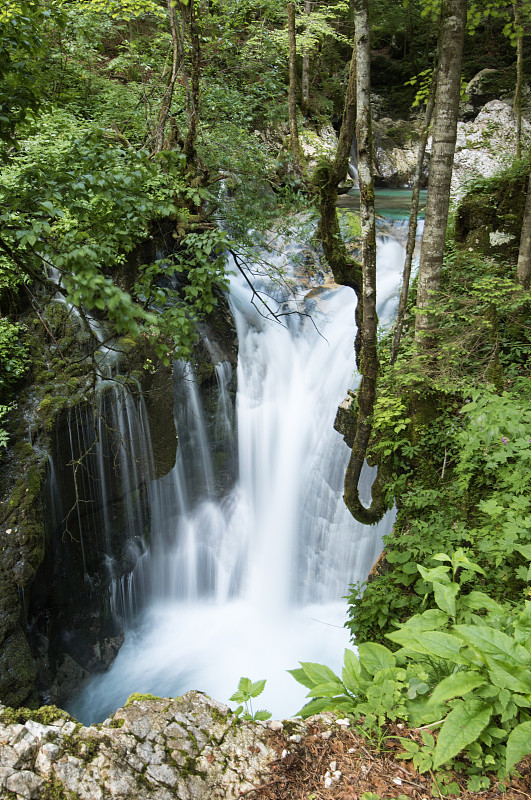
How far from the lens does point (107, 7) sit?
7.84 meters

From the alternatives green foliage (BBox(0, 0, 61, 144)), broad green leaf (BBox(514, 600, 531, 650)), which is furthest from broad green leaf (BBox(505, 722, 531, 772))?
green foliage (BBox(0, 0, 61, 144))

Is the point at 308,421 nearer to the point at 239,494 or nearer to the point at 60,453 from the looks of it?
the point at 239,494

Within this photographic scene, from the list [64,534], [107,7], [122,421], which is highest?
[107,7]

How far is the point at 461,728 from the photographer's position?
1.54m

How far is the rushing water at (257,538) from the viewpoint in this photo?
712cm

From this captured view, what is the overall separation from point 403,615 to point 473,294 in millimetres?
3544

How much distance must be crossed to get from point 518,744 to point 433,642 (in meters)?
0.36

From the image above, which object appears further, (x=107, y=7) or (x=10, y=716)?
(x=107, y=7)

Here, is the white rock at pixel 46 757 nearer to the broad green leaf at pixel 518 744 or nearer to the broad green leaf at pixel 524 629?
the broad green leaf at pixel 518 744

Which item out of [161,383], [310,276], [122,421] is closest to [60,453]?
[122,421]

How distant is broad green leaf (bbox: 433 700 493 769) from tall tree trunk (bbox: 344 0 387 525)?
3.46m

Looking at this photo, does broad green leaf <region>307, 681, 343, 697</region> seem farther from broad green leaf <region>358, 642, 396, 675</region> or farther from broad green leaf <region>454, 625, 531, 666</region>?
broad green leaf <region>454, 625, 531, 666</region>

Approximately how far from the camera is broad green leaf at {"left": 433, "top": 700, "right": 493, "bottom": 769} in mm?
1489

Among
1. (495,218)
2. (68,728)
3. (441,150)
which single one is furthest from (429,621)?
(495,218)
